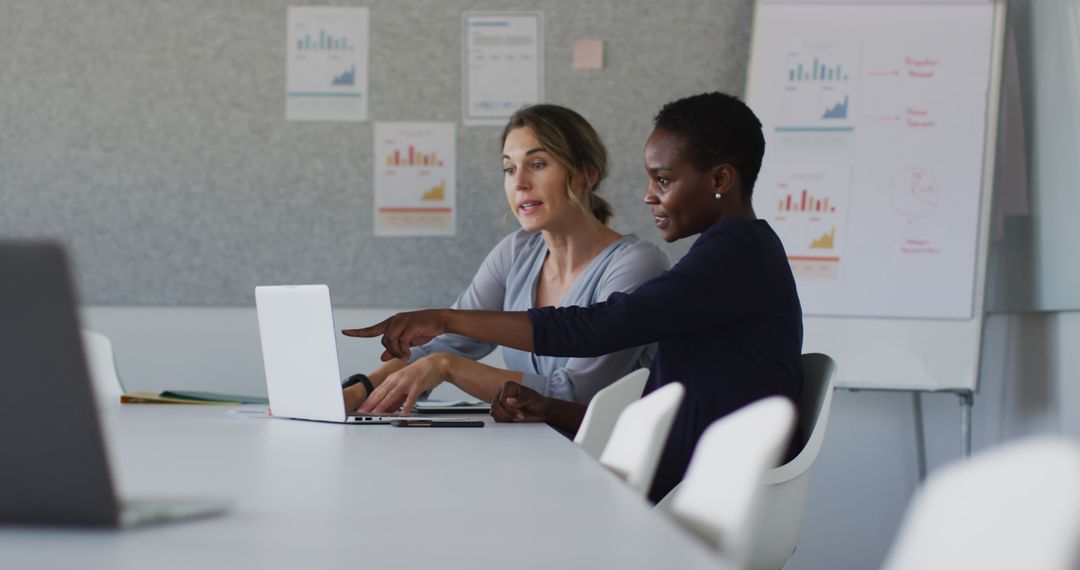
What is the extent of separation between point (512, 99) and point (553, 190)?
0.89 m

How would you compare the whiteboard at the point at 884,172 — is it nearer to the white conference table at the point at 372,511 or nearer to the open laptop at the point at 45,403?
the white conference table at the point at 372,511

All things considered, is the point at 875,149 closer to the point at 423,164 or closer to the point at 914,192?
the point at 914,192

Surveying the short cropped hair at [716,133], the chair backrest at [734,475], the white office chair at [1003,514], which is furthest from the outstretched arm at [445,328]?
the white office chair at [1003,514]

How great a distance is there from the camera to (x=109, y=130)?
327 centimetres

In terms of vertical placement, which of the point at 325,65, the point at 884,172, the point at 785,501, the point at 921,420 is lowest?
the point at 921,420

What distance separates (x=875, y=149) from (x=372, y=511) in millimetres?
2453

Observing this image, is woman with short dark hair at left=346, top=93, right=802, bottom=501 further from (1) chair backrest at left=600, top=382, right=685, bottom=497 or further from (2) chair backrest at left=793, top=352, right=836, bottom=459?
(1) chair backrest at left=600, top=382, right=685, bottom=497

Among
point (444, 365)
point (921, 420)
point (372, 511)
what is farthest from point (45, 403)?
point (921, 420)

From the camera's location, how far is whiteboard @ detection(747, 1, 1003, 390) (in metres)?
2.96

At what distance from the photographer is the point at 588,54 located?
3260 millimetres

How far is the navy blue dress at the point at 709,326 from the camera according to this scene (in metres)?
1.79

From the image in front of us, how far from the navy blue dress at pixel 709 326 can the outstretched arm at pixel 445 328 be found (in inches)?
1.1

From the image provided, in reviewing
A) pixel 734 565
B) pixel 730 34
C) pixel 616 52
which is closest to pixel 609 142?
pixel 616 52

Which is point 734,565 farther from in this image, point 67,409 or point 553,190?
point 553,190
